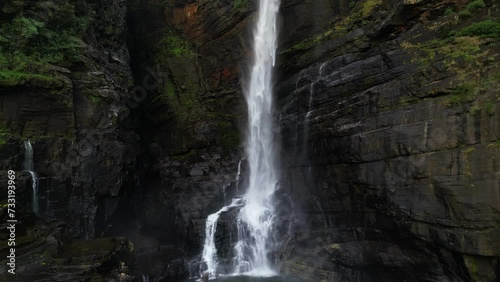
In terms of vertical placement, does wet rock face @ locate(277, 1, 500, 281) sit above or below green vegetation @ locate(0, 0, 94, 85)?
below

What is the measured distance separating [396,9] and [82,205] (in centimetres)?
1625

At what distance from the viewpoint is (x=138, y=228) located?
20.6 meters

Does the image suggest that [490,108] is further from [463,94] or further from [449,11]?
[449,11]

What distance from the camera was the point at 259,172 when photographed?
20.4m

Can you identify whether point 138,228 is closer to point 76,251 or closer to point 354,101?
point 76,251

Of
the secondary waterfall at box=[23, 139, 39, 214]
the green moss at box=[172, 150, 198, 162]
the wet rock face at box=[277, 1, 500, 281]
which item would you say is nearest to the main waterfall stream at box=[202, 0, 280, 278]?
the wet rock face at box=[277, 1, 500, 281]

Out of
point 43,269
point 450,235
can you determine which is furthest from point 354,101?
point 43,269

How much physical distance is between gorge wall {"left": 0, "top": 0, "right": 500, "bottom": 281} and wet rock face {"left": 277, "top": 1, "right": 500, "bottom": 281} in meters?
0.05

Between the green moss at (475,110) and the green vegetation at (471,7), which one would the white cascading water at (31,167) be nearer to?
the green moss at (475,110)

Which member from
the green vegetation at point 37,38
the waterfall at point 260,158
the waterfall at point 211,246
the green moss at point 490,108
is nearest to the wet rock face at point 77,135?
the green vegetation at point 37,38

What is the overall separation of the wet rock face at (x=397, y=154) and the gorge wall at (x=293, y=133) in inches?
2.0

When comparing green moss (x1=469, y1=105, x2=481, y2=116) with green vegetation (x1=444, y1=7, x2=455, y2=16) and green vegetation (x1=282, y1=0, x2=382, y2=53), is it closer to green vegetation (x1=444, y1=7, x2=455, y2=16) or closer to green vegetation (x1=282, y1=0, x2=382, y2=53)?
green vegetation (x1=444, y1=7, x2=455, y2=16)

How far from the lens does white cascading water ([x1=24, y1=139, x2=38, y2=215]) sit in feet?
49.2

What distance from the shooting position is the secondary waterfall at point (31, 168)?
14999mm
